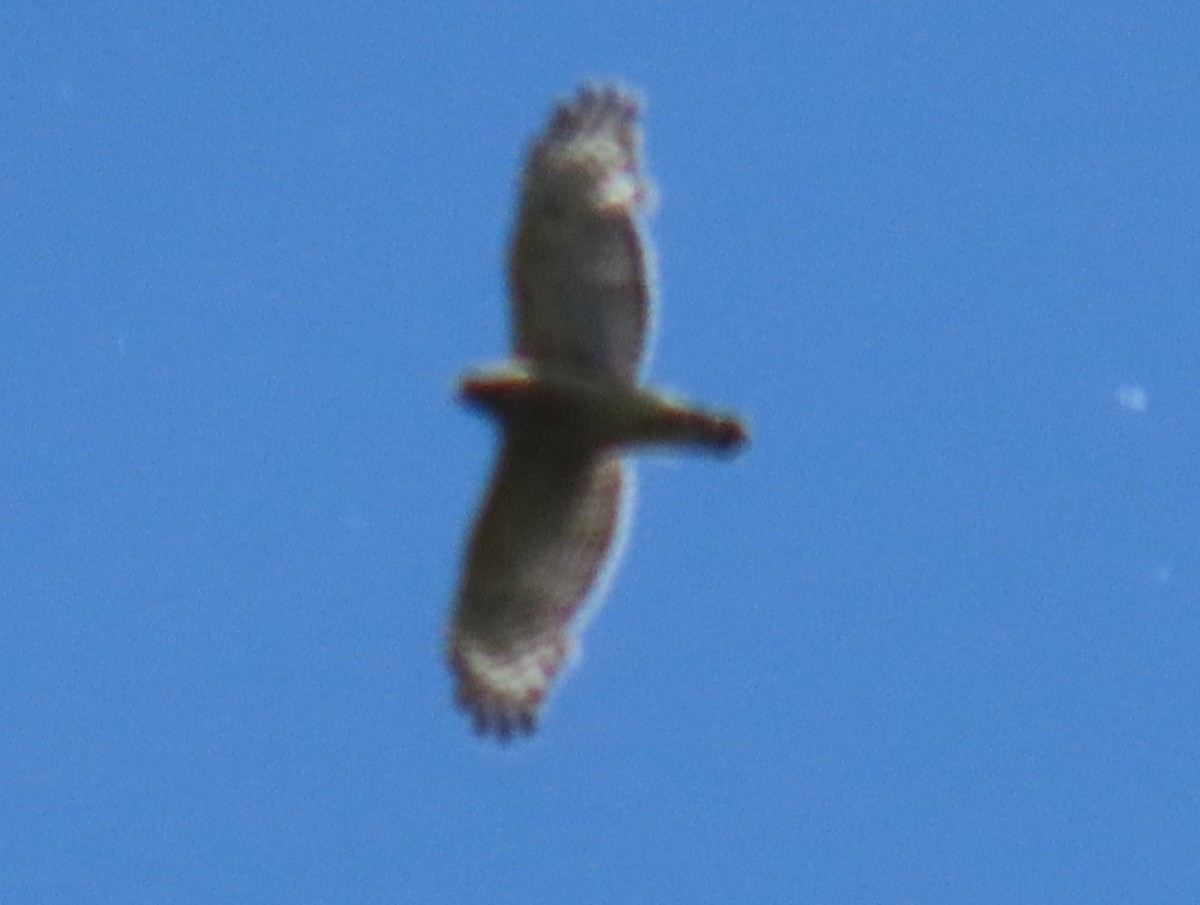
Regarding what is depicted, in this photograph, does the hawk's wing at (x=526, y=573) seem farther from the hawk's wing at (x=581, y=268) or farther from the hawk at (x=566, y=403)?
the hawk's wing at (x=581, y=268)

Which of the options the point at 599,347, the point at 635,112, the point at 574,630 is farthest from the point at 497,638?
the point at 635,112

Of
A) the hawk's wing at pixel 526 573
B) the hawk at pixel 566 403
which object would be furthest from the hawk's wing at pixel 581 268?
the hawk's wing at pixel 526 573

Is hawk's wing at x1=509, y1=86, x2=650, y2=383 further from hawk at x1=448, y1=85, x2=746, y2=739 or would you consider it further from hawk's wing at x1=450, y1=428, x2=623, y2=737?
hawk's wing at x1=450, y1=428, x2=623, y2=737

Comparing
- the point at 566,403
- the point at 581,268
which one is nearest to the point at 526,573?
the point at 566,403

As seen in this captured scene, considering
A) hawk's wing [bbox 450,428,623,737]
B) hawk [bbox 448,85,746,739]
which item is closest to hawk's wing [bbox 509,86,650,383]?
hawk [bbox 448,85,746,739]

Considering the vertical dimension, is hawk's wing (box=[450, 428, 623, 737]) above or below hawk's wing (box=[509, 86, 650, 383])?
below

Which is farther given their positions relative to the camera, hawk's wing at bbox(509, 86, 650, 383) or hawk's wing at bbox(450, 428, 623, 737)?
hawk's wing at bbox(509, 86, 650, 383)

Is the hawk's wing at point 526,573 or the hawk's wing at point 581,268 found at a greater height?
the hawk's wing at point 581,268

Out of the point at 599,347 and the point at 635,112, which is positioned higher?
the point at 635,112

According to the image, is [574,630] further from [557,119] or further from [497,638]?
[557,119]
